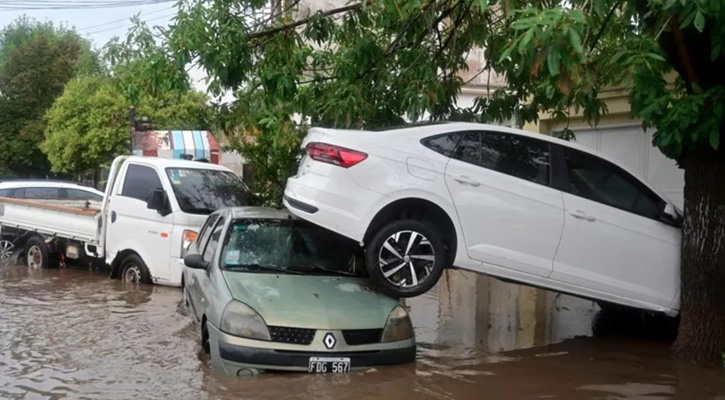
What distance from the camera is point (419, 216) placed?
7.63 meters

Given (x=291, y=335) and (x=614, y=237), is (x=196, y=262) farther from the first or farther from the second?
(x=614, y=237)

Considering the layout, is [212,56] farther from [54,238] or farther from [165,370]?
[54,238]

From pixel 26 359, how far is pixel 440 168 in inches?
176

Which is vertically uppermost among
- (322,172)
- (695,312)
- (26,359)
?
(322,172)

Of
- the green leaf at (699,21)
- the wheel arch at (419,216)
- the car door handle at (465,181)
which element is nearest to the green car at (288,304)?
the wheel arch at (419,216)

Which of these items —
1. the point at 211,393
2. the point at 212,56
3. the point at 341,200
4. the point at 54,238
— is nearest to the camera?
the point at 211,393

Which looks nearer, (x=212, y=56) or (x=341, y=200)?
(x=341, y=200)

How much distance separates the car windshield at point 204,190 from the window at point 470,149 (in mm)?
5614

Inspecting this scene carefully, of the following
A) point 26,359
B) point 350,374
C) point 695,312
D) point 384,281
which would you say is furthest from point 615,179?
point 26,359

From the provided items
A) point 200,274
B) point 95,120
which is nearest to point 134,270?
point 200,274

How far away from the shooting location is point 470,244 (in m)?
7.50

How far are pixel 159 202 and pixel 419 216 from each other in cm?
573

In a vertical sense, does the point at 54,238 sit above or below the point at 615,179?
below

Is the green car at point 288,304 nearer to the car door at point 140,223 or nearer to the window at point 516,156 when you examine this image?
the window at point 516,156
